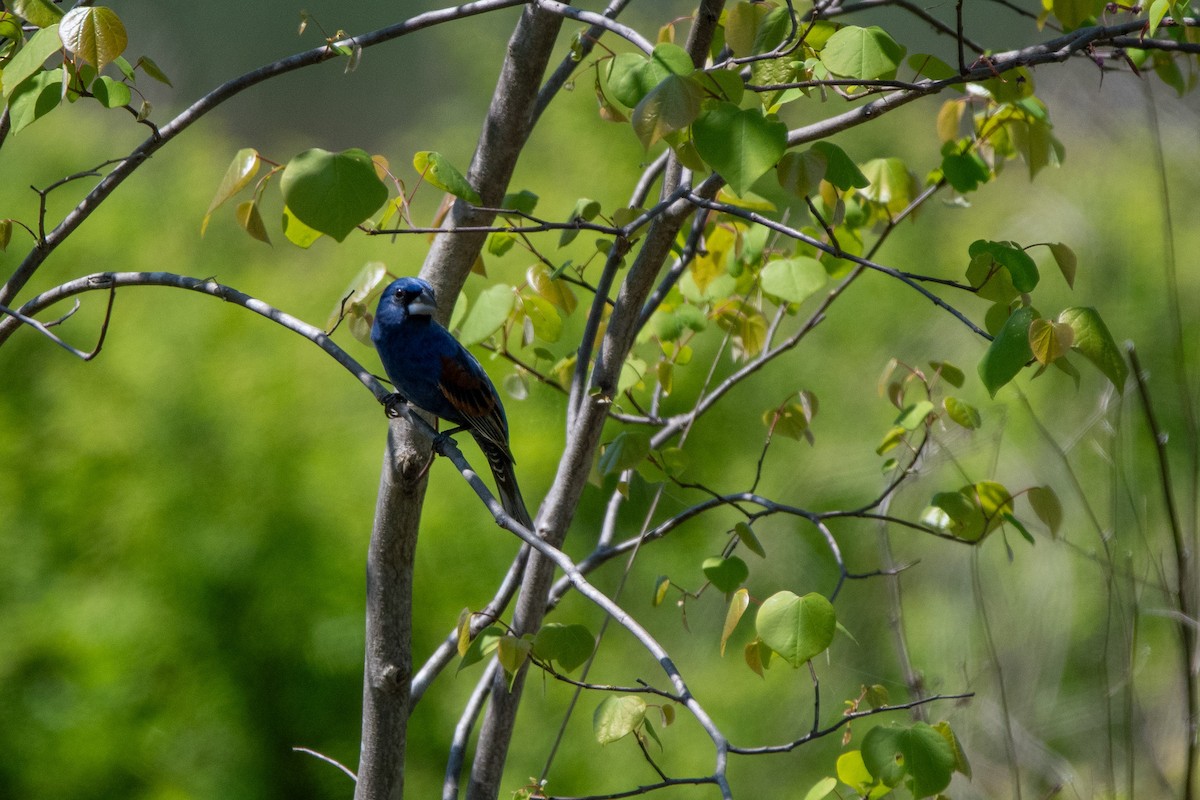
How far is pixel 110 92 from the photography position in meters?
1.12

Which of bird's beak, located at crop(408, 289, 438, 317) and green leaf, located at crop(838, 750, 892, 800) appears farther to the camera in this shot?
bird's beak, located at crop(408, 289, 438, 317)

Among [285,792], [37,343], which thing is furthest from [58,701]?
[37,343]

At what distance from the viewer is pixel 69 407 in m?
2.67

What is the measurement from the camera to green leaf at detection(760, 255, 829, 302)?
4.81ft

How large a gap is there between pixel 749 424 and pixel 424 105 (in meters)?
2.33

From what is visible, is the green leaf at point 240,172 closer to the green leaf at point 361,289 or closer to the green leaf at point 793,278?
the green leaf at point 361,289

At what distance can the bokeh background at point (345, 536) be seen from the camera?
246 centimetres

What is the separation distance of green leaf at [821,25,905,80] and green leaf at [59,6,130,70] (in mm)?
709

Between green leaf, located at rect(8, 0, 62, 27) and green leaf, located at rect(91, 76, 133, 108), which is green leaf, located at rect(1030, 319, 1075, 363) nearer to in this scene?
green leaf, located at rect(91, 76, 133, 108)

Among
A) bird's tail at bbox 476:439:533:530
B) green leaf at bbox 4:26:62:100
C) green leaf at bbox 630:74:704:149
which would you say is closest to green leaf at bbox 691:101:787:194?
green leaf at bbox 630:74:704:149

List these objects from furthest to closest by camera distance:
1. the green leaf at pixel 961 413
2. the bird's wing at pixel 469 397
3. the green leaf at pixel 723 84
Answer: the bird's wing at pixel 469 397
the green leaf at pixel 961 413
the green leaf at pixel 723 84

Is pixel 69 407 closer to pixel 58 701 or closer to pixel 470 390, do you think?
pixel 58 701

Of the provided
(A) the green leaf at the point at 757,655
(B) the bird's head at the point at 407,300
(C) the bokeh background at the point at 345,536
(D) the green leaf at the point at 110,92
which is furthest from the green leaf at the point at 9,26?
(C) the bokeh background at the point at 345,536

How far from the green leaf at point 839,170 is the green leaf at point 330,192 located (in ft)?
1.62
